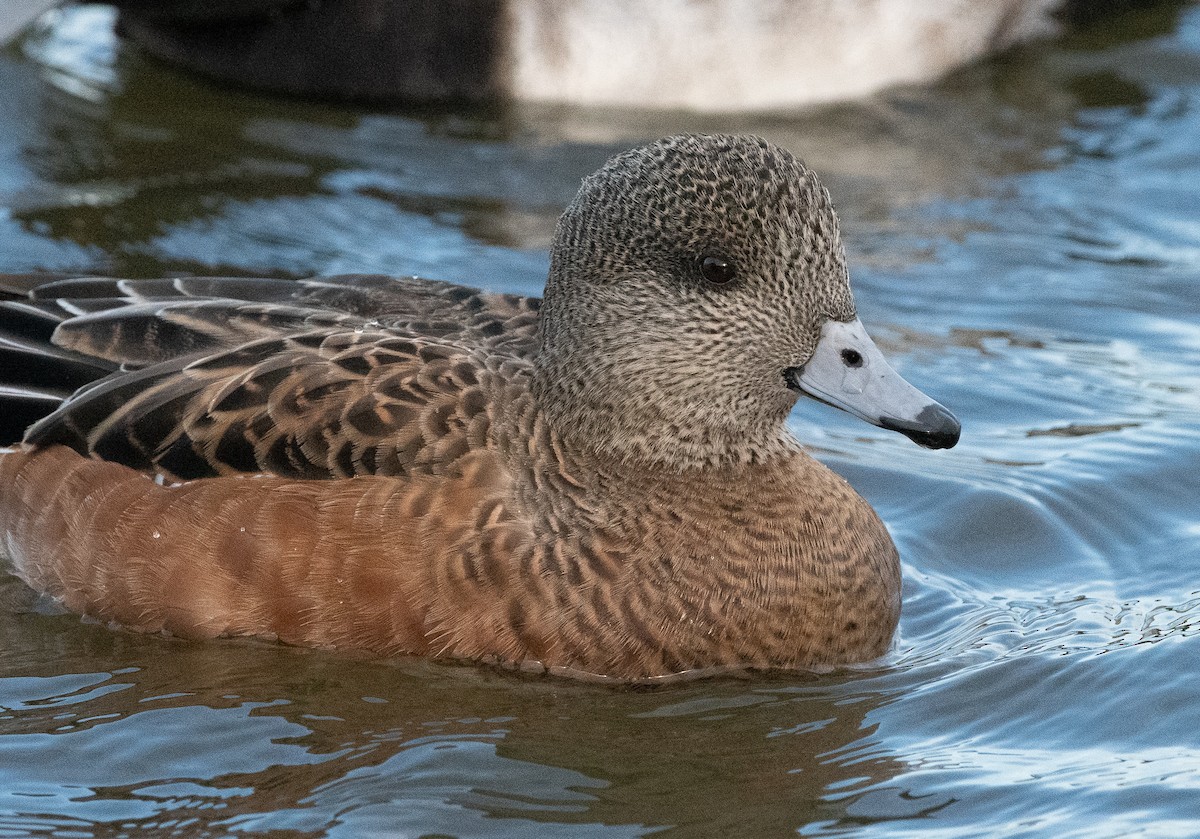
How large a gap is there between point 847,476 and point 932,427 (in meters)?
1.63

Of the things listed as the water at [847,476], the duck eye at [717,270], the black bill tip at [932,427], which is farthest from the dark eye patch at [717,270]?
the water at [847,476]

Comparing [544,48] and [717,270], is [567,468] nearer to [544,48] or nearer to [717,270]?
[717,270]

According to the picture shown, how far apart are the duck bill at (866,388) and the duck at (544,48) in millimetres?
4749

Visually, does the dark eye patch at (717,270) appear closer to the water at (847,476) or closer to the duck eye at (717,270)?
the duck eye at (717,270)

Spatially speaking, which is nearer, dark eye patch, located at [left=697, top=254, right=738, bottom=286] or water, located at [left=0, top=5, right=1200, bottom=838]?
water, located at [left=0, top=5, right=1200, bottom=838]

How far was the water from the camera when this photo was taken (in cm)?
426

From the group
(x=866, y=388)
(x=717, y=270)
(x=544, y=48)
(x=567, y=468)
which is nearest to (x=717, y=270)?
(x=717, y=270)

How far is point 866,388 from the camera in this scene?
4.59 metres

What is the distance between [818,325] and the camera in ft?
15.4

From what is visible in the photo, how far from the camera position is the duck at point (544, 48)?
9164 millimetres

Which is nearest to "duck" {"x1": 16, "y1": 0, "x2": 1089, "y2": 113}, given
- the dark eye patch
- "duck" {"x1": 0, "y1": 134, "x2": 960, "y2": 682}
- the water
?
the water

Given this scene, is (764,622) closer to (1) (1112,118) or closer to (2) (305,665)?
(2) (305,665)

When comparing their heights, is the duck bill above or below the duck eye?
below

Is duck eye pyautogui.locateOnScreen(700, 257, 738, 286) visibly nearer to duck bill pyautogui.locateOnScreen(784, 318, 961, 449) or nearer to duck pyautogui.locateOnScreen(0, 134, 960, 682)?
duck pyautogui.locateOnScreen(0, 134, 960, 682)
